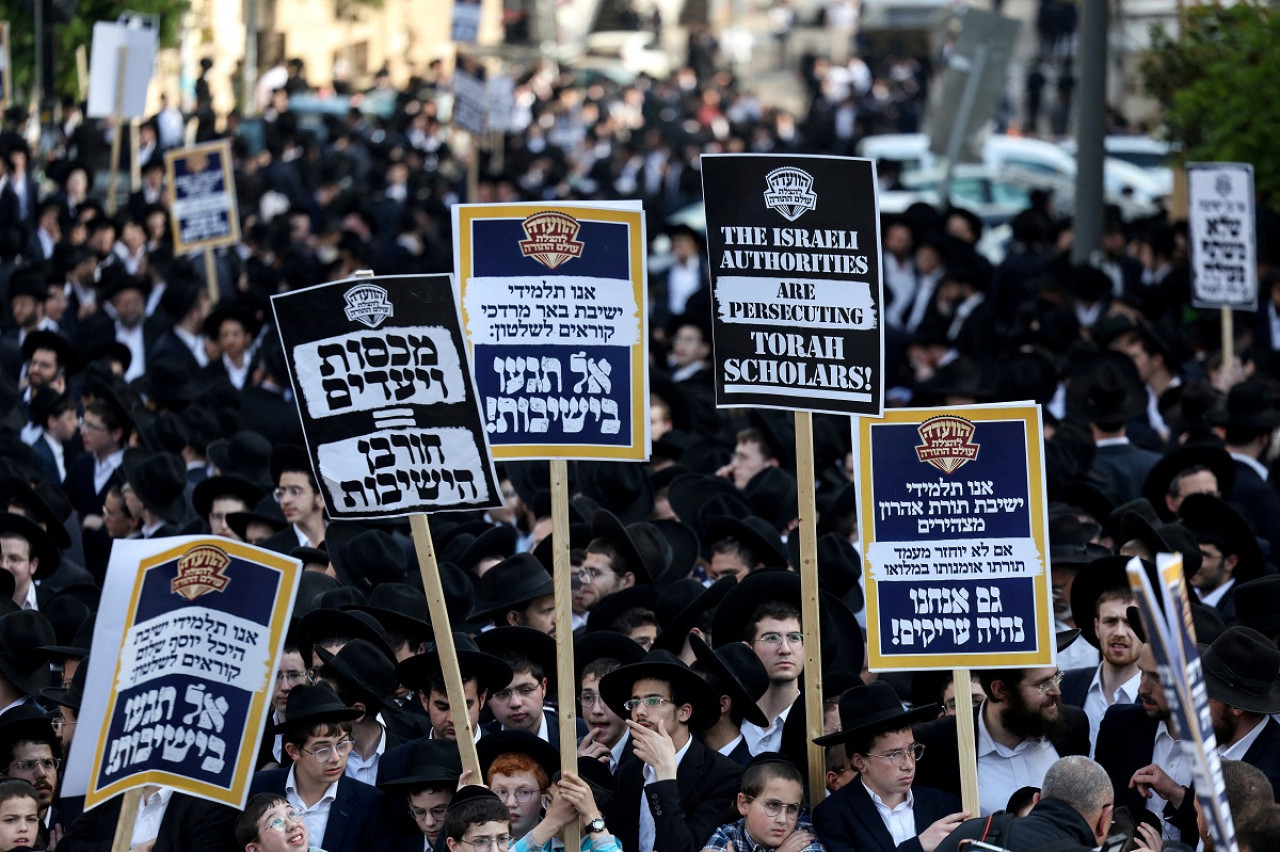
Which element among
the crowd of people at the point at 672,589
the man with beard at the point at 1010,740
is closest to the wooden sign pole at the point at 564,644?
the crowd of people at the point at 672,589

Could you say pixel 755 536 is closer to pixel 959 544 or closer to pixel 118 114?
pixel 959 544

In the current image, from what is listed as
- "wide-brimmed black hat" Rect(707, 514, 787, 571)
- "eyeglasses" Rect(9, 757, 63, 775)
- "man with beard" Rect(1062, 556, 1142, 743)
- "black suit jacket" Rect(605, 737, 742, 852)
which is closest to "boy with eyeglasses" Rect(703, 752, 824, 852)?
"black suit jacket" Rect(605, 737, 742, 852)

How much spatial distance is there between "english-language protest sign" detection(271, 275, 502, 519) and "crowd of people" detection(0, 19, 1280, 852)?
85 centimetres

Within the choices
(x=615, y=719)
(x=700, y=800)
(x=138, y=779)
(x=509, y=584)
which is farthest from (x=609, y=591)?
(x=138, y=779)

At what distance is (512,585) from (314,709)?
2.06m

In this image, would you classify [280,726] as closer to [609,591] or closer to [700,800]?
[700,800]

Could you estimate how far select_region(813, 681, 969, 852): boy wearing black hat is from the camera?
7.24 metres

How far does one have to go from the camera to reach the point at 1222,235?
1504 centimetres

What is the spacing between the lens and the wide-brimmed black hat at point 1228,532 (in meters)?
10.2

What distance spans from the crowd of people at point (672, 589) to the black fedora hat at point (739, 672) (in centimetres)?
2

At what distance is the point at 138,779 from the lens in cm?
648

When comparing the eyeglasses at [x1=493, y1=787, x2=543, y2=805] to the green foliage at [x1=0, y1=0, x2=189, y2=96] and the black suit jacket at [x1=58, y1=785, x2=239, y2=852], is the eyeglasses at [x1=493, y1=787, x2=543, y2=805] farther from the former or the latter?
the green foliage at [x1=0, y1=0, x2=189, y2=96]

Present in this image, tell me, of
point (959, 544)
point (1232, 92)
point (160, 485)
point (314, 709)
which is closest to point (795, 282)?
point (959, 544)

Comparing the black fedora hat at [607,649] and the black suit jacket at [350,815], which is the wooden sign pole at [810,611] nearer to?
the black fedora hat at [607,649]
